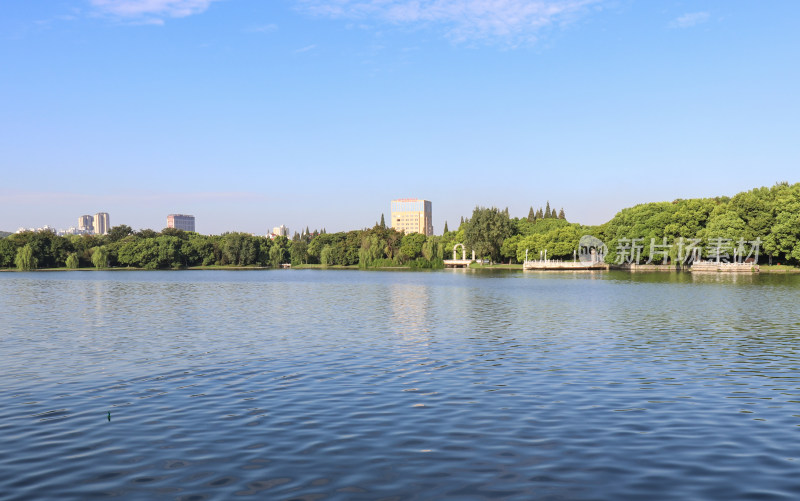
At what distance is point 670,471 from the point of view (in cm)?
1123

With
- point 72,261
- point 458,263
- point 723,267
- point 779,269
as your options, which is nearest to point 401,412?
point 779,269

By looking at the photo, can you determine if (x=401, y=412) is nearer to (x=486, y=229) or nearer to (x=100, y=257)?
(x=486, y=229)

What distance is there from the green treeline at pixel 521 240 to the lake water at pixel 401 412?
95309 mm

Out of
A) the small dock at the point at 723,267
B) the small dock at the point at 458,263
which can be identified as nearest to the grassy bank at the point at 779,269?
the small dock at the point at 723,267

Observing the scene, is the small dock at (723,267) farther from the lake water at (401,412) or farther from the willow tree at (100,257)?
the willow tree at (100,257)

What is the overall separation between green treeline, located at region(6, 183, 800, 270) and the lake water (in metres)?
95.3

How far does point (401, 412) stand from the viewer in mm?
15594

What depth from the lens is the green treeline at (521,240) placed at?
115875 millimetres

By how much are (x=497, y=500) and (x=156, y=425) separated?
8584mm

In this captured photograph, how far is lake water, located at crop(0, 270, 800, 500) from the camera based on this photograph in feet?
35.3

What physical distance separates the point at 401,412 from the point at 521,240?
155 metres

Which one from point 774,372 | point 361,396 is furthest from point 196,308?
point 774,372

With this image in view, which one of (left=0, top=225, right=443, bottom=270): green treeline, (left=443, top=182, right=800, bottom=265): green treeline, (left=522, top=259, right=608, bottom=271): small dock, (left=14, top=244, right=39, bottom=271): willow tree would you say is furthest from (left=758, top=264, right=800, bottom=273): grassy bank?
(left=14, top=244, right=39, bottom=271): willow tree

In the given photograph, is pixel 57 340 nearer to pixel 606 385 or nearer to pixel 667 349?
pixel 606 385
